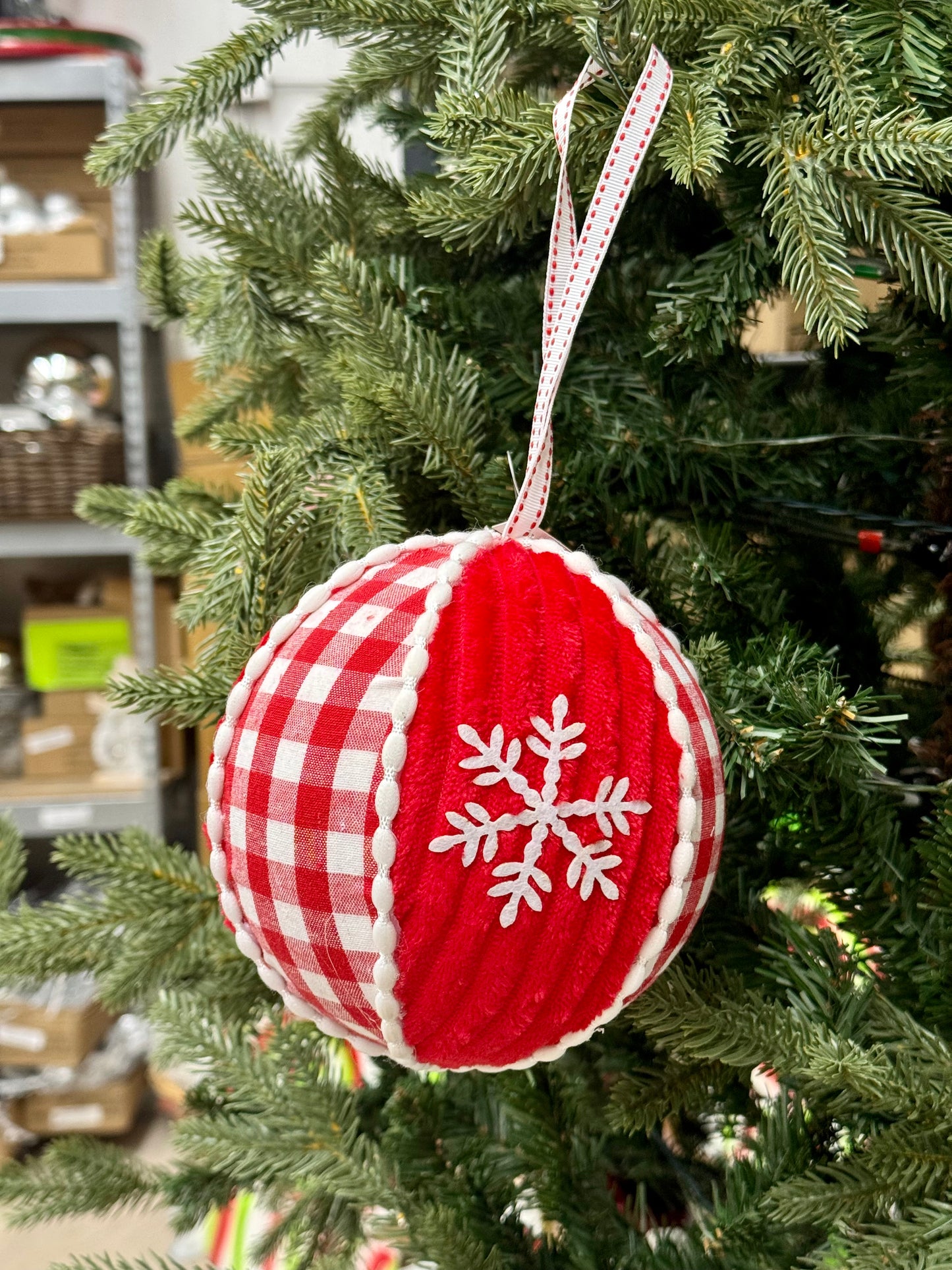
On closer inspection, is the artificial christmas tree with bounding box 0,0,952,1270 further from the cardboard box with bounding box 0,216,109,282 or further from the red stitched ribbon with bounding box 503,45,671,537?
the cardboard box with bounding box 0,216,109,282

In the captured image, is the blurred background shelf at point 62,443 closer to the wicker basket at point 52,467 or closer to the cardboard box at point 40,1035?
the wicker basket at point 52,467

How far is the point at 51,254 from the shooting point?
143 cm

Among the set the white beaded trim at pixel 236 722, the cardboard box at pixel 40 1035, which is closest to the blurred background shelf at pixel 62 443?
the cardboard box at pixel 40 1035

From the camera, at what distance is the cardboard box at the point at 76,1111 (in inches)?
57.3

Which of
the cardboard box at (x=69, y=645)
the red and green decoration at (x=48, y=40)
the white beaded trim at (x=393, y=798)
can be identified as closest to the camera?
the white beaded trim at (x=393, y=798)

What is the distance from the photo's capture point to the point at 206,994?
58cm

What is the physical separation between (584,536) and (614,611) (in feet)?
0.39


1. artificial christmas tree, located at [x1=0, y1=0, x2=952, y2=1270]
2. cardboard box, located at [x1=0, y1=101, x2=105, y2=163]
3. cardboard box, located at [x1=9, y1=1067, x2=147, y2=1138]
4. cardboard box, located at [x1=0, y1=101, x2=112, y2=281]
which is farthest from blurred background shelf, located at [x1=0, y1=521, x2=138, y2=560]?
artificial christmas tree, located at [x1=0, y1=0, x2=952, y2=1270]

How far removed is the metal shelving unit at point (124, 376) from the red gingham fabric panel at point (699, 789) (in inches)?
47.6

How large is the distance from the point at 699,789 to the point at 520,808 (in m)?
0.06

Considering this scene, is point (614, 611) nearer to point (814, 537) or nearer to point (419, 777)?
point (419, 777)

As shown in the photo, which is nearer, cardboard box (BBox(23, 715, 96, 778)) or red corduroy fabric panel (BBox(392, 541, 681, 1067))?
red corduroy fabric panel (BBox(392, 541, 681, 1067))

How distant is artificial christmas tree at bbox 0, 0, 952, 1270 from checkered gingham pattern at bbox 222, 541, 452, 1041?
9cm

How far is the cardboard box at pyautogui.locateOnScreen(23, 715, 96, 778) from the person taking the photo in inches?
60.3
